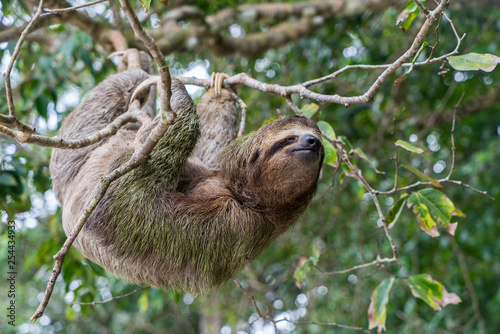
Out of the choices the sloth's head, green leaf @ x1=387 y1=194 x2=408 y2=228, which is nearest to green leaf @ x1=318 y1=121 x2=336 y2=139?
the sloth's head

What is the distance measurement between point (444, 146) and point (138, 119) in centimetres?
874

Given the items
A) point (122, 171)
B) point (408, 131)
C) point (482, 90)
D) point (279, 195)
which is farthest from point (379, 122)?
point (122, 171)

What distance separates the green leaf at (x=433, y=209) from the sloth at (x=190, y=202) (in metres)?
1.09

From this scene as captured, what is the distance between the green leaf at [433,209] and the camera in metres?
4.38

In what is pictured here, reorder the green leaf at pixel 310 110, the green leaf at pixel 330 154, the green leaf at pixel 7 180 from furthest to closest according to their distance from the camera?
the green leaf at pixel 7 180 → the green leaf at pixel 310 110 → the green leaf at pixel 330 154

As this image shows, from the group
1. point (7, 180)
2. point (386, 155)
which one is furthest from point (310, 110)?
point (386, 155)

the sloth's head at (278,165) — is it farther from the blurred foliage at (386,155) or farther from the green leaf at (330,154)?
the blurred foliage at (386,155)

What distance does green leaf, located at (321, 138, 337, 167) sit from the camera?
4.52 m

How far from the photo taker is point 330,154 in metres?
4.55

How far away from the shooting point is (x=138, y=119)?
165 inches

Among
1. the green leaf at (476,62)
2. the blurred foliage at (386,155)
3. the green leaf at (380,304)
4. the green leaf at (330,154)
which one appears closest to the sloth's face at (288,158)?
the green leaf at (330,154)

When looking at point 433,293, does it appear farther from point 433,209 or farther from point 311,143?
point 311,143

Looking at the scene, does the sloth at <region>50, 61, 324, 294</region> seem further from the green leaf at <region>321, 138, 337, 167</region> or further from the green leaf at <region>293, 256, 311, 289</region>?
the green leaf at <region>293, 256, 311, 289</region>

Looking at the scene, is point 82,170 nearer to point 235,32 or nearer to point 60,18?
point 60,18
